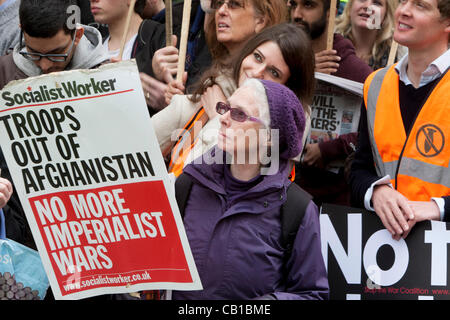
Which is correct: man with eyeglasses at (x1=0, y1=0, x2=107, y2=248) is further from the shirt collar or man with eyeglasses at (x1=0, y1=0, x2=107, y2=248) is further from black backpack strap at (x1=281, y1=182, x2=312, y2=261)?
the shirt collar

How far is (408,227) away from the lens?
3.47 m

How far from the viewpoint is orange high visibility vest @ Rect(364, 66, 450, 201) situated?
11.7ft

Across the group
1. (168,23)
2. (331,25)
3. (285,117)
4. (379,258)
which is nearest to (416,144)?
(379,258)

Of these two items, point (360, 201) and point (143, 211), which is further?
point (360, 201)

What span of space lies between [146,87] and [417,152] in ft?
5.64

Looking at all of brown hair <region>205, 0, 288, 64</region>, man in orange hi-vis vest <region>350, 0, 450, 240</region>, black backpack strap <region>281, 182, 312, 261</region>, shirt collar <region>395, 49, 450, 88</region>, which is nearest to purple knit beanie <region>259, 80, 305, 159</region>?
black backpack strap <region>281, 182, 312, 261</region>

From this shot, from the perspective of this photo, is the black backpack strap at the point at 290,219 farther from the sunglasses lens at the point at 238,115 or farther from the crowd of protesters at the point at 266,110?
the sunglasses lens at the point at 238,115

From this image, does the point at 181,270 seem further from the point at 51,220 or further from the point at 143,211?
the point at 51,220

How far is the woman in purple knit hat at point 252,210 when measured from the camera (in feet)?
9.78

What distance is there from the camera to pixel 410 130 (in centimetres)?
367

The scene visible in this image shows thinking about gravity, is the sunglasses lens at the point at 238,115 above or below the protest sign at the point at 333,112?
above

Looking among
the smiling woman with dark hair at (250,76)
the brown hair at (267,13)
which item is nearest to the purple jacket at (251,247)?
the smiling woman with dark hair at (250,76)
